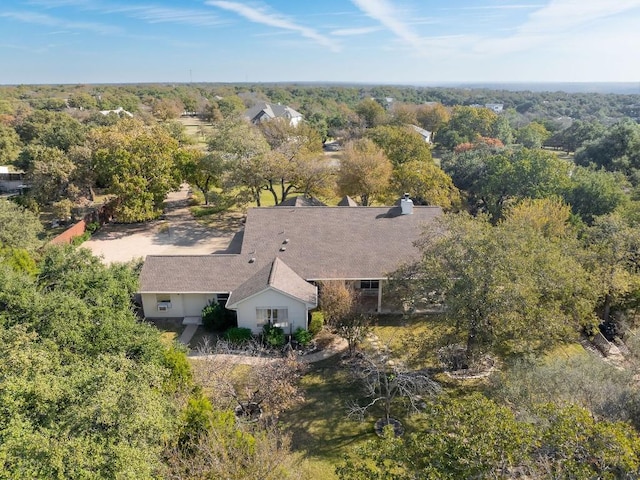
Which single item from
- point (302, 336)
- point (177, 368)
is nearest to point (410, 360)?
point (302, 336)

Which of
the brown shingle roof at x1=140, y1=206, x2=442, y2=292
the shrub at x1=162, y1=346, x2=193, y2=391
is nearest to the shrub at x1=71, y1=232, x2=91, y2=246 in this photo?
the brown shingle roof at x1=140, y1=206, x2=442, y2=292

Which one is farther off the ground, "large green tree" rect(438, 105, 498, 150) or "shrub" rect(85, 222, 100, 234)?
"large green tree" rect(438, 105, 498, 150)

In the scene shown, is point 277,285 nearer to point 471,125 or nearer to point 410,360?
point 410,360

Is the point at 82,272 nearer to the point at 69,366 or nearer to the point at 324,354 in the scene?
the point at 69,366

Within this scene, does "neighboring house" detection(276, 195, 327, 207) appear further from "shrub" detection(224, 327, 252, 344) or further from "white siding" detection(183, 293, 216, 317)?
"shrub" detection(224, 327, 252, 344)

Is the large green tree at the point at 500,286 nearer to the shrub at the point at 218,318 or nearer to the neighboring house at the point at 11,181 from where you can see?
the shrub at the point at 218,318

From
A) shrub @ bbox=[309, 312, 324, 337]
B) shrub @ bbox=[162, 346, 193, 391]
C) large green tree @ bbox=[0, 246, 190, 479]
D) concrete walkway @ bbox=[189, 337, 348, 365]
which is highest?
large green tree @ bbox=[0, 246, 190, 479]

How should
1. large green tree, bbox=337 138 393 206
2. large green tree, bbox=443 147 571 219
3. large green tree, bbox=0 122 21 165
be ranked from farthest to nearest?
large green tree, bbox=0 122 21 165 → large green tree, bbox=337 138 393 206 → large green tree, bbox=443 147 571 219

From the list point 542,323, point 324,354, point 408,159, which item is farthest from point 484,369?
point 408,159
